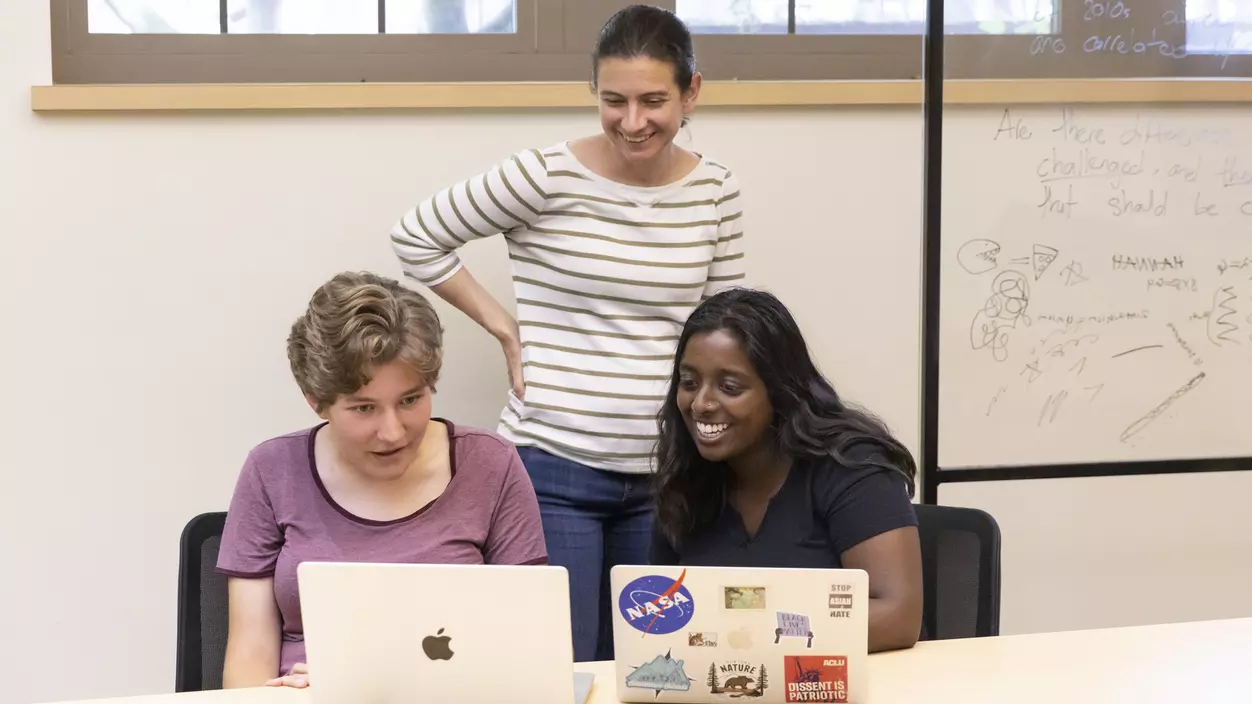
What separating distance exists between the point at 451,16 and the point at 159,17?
25.0 inches

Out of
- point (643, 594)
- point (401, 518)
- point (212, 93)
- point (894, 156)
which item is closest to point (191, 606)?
point (401, 518)

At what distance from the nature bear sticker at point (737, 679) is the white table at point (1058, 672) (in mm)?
159

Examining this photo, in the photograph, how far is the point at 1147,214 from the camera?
96.8 inches

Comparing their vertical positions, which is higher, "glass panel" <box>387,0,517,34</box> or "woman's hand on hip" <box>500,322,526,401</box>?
"glass panel" <box>387,0,517,34</box>

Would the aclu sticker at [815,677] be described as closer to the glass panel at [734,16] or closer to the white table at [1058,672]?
the white table at [1058,672]

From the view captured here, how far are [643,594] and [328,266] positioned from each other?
146 cm

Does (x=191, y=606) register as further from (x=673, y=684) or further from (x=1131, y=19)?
(x=1131, y=19)

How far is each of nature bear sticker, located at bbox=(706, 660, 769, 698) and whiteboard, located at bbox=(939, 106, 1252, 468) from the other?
1.26m

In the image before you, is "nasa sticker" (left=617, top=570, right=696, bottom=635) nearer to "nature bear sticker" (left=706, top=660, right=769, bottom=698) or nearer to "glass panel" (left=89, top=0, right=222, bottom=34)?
"nature bear sticker" (left=706, top=660, right=769, bottom=698)

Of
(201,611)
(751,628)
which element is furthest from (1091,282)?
(201,611)

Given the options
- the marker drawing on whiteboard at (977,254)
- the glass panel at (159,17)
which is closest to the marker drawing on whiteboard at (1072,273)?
the marker drawing on whiteboard at (977,254)

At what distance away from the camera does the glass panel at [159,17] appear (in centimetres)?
253

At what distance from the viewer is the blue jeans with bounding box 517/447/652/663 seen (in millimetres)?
2018

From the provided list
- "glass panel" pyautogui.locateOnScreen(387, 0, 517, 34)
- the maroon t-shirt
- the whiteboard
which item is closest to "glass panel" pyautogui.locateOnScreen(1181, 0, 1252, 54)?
the whiteboard
